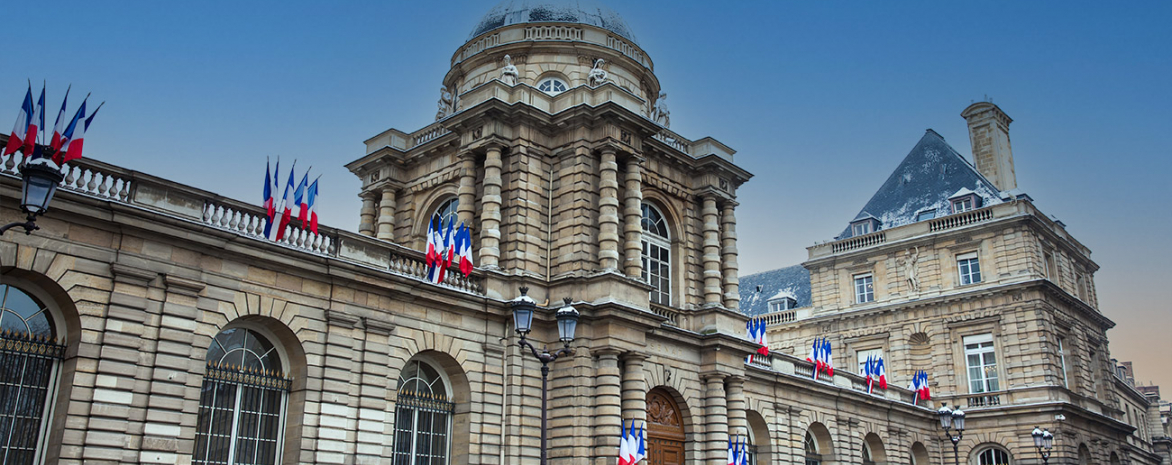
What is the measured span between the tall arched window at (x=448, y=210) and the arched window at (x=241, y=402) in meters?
8.43

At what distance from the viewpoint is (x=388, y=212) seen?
28156 mm

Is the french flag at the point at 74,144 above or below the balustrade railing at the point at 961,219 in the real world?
below

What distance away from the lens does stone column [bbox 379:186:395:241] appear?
2800 cm

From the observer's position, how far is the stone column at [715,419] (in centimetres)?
2550

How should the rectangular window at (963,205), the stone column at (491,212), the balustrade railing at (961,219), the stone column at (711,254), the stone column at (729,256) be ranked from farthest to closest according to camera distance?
1. the rectangular window at (963,205)
2. the balustrade railing at (961,219)
3. the stone column at (729,256)
4. the stone column at (711,254)
5. the stone column at (491,212)

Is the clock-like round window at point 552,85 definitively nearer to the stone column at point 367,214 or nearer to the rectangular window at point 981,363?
the stone column at point 367,214

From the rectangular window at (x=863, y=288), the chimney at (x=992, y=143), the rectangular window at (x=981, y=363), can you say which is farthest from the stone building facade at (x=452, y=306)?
the chimney at (x=992, y=143)

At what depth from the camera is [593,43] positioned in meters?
29.1

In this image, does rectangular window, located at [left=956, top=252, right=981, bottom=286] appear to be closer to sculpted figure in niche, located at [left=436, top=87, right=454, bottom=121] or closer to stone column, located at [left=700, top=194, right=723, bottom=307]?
stone column, located at [left=700, top=194, right=723, bottom=307]

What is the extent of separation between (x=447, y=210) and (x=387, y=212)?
2202mm

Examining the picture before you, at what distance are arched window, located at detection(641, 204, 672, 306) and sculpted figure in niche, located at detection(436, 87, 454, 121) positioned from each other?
25.2ft

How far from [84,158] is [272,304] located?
436cm

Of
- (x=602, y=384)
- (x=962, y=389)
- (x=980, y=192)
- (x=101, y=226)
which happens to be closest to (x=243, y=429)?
(x=101, y=226)

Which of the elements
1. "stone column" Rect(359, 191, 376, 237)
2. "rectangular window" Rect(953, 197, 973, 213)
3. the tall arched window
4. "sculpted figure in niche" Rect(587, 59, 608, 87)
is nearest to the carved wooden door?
the tall arched window
